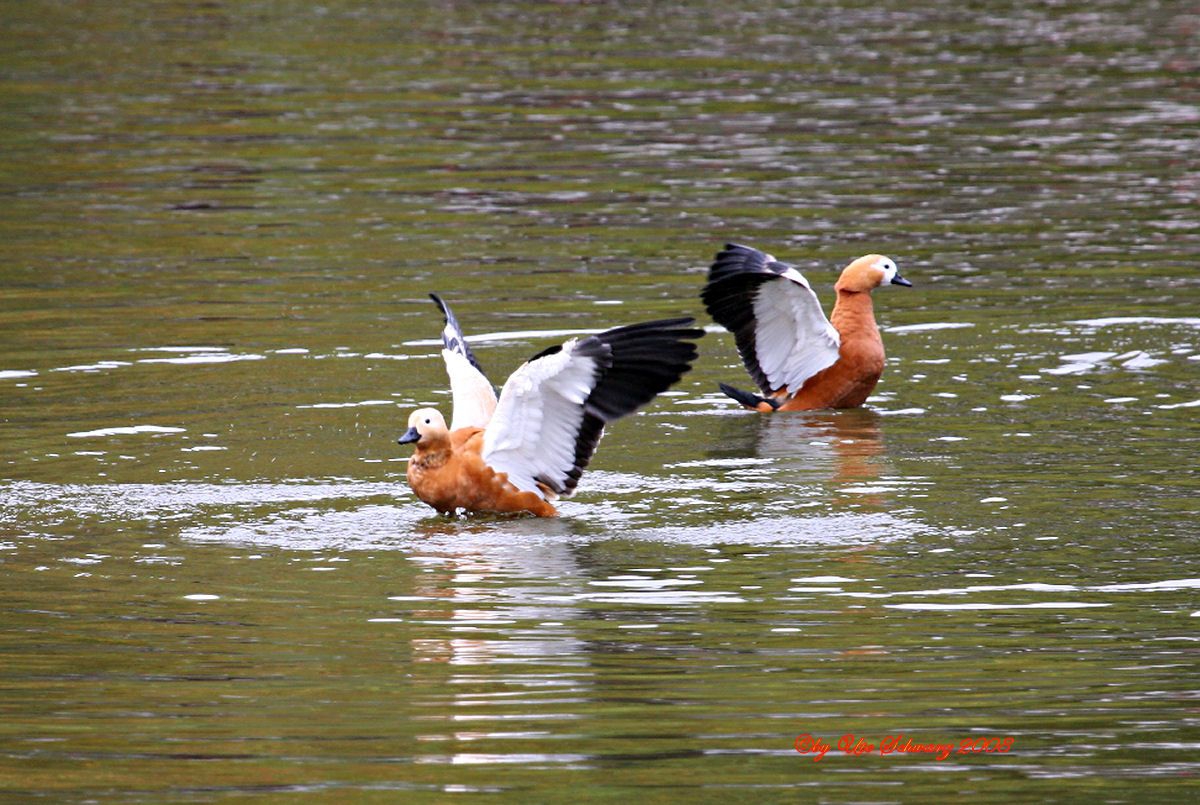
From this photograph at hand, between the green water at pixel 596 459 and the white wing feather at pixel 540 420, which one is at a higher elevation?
the white wing feather at pixel 540 420

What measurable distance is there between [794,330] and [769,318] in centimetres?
16

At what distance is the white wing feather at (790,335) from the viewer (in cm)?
1204

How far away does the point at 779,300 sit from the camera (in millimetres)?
12117

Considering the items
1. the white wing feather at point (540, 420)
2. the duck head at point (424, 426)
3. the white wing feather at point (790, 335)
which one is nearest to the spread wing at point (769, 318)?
the white wing feather at point (790, 335)

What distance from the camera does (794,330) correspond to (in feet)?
40.4

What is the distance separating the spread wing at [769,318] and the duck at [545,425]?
2407 mm

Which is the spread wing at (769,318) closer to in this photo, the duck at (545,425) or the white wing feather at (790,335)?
the white wing feather at (790,335)

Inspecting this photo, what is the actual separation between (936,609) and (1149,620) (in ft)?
2.52

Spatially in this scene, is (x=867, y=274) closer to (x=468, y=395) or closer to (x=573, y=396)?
(x=468, y=395)

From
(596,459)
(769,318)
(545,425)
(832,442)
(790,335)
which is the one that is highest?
(545,425)


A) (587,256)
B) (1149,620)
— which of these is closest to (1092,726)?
(1149,620)

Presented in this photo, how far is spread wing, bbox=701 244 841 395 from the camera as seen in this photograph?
473 inches

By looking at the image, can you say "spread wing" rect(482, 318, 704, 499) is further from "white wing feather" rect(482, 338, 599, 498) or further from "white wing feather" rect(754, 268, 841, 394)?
"white wing feather" rect(754, 268, 841, 394)
